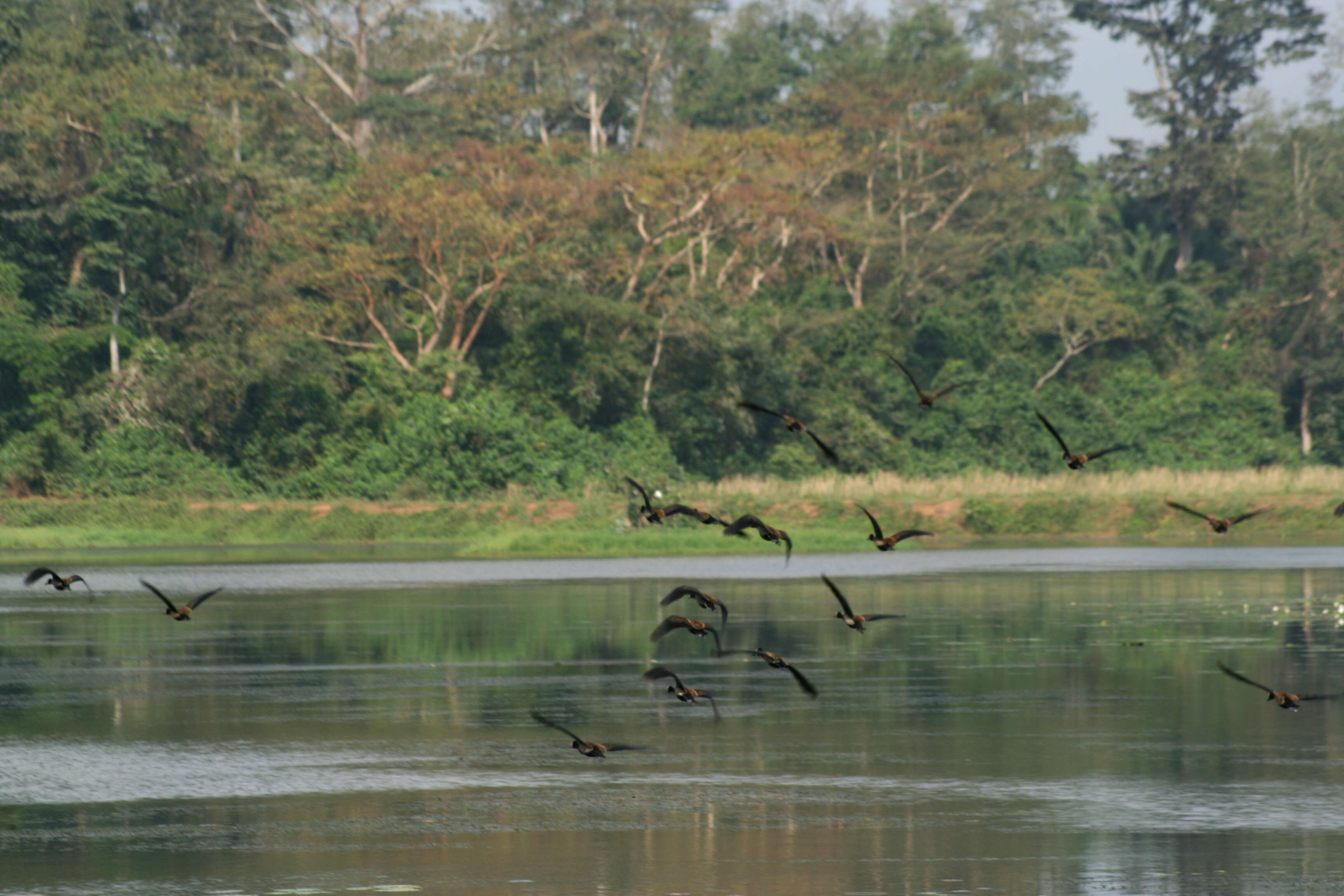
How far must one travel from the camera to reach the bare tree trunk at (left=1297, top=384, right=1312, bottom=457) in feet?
248

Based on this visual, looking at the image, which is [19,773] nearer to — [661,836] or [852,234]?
[661,836]

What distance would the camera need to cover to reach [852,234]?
72188 mm

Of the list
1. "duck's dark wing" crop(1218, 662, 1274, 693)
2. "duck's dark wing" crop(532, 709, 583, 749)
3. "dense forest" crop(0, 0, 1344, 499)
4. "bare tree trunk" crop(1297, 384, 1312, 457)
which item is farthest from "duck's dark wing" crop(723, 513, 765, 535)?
"bare tree trunk" crop(1297, 384, 1312, 457)

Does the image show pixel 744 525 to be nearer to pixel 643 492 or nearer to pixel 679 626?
pixel 643 492

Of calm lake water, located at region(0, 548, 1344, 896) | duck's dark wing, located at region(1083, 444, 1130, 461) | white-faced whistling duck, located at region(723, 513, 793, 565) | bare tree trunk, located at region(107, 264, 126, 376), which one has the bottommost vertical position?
calm lake water, located at region(0, 548, 1344, 896)

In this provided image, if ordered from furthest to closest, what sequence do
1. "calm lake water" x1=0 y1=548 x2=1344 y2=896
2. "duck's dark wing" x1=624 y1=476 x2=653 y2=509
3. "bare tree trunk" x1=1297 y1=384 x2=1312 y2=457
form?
"bare tree trunk" x1=1297 y1=384 x2=1312 y2=457, "duck's dark wing" x1=624 y1=476 x2=653 y2=509, "calm lake water" x1=0 y1=548 x2=1344 y2=896

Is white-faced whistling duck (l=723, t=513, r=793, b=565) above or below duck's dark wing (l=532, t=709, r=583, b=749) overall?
above

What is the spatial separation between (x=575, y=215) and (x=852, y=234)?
1324cm

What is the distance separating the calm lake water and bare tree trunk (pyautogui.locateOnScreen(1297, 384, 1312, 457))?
47368mm

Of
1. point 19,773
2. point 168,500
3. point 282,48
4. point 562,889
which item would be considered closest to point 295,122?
point 282,48

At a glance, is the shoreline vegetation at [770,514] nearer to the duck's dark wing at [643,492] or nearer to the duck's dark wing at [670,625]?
the duck's dark wing at [643,492]

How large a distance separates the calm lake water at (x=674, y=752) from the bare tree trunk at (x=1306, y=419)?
4737 centimetres

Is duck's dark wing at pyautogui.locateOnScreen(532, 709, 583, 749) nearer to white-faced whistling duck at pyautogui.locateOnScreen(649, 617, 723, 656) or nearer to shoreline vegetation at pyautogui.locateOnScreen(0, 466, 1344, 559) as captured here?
white-faced whistling duck at pyautogui.locateOnScreen(649, 617, 723, 656)

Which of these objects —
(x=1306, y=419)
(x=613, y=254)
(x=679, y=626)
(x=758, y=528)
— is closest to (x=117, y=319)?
(x=613, y=254)
